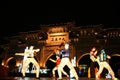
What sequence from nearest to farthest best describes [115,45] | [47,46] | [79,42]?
[115,45], [79,42], [47,46]

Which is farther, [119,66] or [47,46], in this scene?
[47,46]

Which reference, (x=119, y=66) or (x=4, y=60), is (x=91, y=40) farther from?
(x=4, y=60)

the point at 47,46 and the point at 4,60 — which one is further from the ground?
the point at 47,46

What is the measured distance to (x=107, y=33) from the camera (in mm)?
36406

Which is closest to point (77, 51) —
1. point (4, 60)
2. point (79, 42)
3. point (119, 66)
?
point (79, 42)

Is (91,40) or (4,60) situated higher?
(91,40)

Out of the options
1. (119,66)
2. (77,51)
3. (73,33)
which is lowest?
(119,66)

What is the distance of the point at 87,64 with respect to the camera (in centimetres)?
3903

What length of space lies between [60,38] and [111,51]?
9159mm

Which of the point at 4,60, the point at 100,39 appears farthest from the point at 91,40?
the point at 4,60

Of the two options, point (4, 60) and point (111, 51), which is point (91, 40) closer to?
point (111, 51)

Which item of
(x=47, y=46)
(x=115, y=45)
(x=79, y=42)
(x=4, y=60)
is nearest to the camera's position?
(x=115, y=45)

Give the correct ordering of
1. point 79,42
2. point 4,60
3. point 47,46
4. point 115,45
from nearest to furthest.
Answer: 1. point 115,45
2. point 79,42
3. point 47,46
4. point 4,60

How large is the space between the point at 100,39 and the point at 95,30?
1.70m
